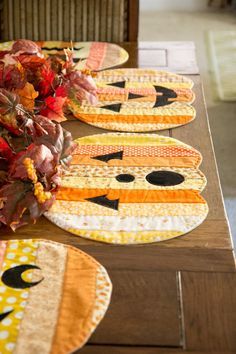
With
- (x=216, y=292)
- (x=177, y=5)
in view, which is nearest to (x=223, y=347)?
(x=216, y=292)

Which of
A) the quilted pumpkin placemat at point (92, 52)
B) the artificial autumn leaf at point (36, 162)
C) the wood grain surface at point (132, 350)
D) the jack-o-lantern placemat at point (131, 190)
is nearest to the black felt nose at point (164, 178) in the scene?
the jack-o-lantern placemat at point (131, 190)

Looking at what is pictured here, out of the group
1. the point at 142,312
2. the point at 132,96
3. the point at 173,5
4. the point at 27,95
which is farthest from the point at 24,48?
the point at 173,5

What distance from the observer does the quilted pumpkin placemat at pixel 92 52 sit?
6.54ft

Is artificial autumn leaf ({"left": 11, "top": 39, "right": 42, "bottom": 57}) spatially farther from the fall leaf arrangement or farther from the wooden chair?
the wooden chair

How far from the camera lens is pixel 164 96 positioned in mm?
1793

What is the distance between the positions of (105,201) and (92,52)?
0.89 metres

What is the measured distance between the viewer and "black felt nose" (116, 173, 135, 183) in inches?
54.4

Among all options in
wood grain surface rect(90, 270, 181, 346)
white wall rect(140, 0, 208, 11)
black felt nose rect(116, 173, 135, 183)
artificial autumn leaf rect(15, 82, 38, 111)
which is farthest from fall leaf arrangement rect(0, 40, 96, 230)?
white wall rect(140, 0, 208, 11)

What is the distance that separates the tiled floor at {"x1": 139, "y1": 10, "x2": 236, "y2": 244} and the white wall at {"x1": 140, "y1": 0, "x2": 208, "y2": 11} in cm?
6

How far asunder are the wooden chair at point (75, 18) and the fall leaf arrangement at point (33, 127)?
0.46 m

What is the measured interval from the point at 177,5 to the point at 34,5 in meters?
2.59

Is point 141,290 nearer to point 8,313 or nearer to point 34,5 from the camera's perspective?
point 8,313

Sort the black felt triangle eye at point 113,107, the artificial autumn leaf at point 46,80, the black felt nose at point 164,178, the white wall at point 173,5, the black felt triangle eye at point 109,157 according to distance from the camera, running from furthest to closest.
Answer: the white wall at point 173,5
the black felt triangle eye at point 113,107
the artificial autumn leaf at point 46,80
the black felt triangle eye at point 109,157
the black felt nose at point 164,178

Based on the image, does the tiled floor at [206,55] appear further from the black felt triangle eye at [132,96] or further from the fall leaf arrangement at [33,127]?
the fall leaf arrangement at [33,127]
